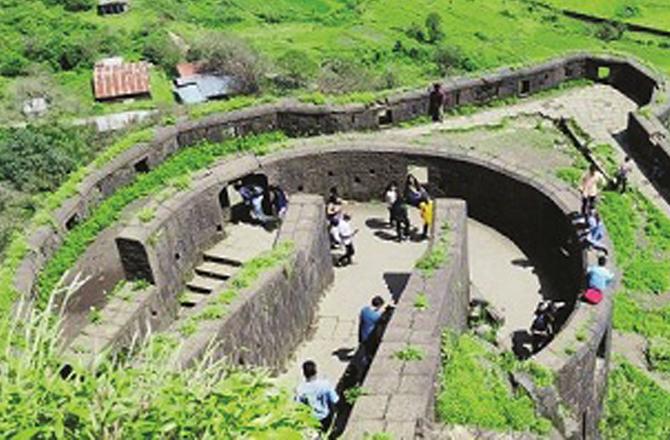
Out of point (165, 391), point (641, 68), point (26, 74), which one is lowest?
point (26, 74)

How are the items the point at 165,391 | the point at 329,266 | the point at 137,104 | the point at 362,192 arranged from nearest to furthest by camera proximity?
the point at 165,391, the point at 329,266, the point at 362,192, the point at 137,104

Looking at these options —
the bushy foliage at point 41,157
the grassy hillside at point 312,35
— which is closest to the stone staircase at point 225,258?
the bushy foliage at point 41,157

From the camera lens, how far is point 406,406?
11.3m

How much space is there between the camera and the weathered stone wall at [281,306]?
13.5m

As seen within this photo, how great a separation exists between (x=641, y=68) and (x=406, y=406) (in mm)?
13805

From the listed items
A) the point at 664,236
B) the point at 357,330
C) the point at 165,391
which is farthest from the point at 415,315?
the point at 664,236

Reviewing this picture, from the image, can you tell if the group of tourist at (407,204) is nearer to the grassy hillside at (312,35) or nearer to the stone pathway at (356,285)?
the stone pathway at (356,285)

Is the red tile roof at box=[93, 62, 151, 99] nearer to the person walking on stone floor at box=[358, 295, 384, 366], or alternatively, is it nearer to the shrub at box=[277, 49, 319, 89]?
the shrub at box=[277, 49, 319, 89]

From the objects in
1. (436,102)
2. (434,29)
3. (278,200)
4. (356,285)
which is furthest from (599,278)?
(434,29)

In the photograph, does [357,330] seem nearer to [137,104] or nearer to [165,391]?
[165,391]

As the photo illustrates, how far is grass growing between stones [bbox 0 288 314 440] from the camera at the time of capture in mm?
7809

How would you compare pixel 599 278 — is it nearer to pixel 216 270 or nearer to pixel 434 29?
pixel 216 270

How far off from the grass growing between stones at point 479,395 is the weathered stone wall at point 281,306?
282 cm

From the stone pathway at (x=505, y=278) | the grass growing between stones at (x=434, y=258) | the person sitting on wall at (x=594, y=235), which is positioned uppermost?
the grass growing between stones at (x=434, y=258)
